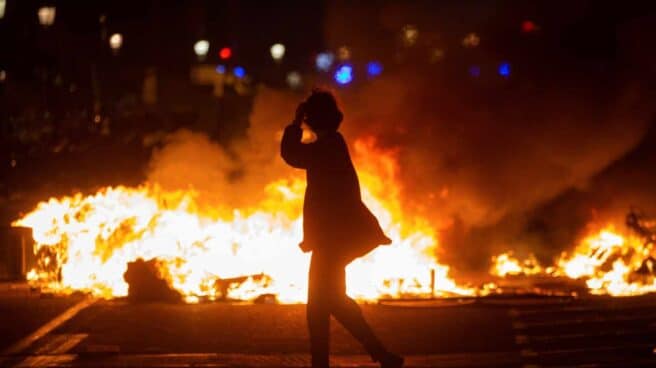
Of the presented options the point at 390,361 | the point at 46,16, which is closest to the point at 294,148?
the point at 390,361

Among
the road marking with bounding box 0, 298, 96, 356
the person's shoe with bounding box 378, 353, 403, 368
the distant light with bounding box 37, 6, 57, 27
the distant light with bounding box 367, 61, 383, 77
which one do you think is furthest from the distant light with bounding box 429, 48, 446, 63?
the distant light with bounding box 37, 6, 57, 27

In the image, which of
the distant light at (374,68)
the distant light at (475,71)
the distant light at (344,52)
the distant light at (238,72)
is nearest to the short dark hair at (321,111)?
the distant light at (475,71)

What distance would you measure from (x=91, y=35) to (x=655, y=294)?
25.9 meters

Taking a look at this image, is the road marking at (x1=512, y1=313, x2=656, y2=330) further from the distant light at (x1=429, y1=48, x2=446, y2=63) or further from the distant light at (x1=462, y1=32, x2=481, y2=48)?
the distant light at (x1=462, y1=32, x2=481, y2=48)

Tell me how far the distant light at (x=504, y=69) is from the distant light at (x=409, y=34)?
1683mm

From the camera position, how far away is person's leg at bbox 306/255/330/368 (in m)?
5.92

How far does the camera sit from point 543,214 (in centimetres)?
1504

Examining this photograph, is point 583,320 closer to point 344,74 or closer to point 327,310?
point 327,310

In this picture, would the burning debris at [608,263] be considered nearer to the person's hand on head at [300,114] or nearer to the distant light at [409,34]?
the distant light at [409,34]

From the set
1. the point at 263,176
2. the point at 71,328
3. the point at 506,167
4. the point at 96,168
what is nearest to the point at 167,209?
the point at 263,176

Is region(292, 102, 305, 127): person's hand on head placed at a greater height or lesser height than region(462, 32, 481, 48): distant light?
lesser

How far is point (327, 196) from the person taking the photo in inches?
236

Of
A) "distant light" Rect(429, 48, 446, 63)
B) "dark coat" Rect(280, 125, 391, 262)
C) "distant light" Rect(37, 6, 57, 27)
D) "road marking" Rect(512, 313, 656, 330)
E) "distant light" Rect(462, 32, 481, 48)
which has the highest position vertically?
"distant light" Rect(37, 6, 57, 27)

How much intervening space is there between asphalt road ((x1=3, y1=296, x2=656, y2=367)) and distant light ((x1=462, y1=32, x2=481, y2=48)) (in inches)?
238
